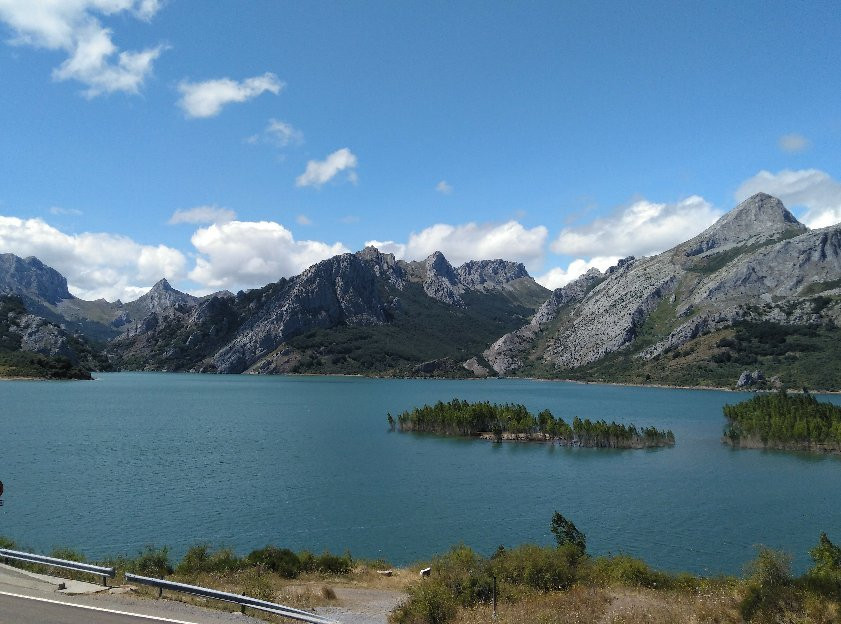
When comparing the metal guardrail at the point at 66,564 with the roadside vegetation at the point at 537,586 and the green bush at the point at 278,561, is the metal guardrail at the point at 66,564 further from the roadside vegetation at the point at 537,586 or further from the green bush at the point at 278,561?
the green bush at the point at 278,561

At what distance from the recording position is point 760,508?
7212 centimetres

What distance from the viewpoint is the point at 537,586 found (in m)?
33.3

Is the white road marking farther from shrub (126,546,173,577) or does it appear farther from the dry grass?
the dry grass

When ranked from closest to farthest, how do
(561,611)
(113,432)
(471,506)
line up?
(561,611) < (471,506) < (113,432)

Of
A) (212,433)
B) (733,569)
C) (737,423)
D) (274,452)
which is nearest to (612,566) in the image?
(733,569)

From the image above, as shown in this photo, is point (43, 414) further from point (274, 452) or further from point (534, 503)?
point (534, 503)

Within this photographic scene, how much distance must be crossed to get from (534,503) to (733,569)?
26.7 meters

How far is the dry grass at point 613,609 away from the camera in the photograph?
25.0 m

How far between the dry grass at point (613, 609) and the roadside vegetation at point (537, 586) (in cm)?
6

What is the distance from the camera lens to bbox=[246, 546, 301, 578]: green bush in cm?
3834

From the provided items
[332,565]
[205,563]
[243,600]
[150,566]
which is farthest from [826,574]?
[150,566]

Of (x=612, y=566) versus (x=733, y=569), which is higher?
(x=612, y=566)

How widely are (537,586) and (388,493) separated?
145 feet

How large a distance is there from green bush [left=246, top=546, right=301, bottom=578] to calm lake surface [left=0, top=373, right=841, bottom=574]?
41.4 ft
